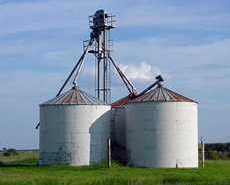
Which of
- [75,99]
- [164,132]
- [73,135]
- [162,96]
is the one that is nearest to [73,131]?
[73,135]

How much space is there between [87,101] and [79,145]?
12.4 ft

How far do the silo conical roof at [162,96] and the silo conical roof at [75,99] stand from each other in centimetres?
384

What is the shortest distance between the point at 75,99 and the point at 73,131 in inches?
112

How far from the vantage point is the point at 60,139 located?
55.1 meters

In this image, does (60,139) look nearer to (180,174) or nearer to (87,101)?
(87,101)

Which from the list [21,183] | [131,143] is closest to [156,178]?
[21,183]

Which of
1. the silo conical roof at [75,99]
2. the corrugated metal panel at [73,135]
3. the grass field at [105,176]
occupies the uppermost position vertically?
the silo conical roof at [75,99]

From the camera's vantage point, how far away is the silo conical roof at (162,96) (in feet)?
180

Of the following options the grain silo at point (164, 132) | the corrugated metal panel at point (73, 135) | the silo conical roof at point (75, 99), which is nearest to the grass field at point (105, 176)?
the corrugated metal panel at point (73, 135)

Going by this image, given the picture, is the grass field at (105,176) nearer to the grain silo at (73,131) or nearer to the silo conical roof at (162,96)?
the grain silo at (73,131)

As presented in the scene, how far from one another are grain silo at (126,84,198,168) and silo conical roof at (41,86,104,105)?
12.3ft

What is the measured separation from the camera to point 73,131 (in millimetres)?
54875

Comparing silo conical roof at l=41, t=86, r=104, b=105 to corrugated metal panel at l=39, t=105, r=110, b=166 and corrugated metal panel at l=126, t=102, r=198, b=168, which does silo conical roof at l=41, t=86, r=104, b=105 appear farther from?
corrugated metal panel at l=126, t=102, r=198, b=168

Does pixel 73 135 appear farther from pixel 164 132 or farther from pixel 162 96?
pixel 162 96
